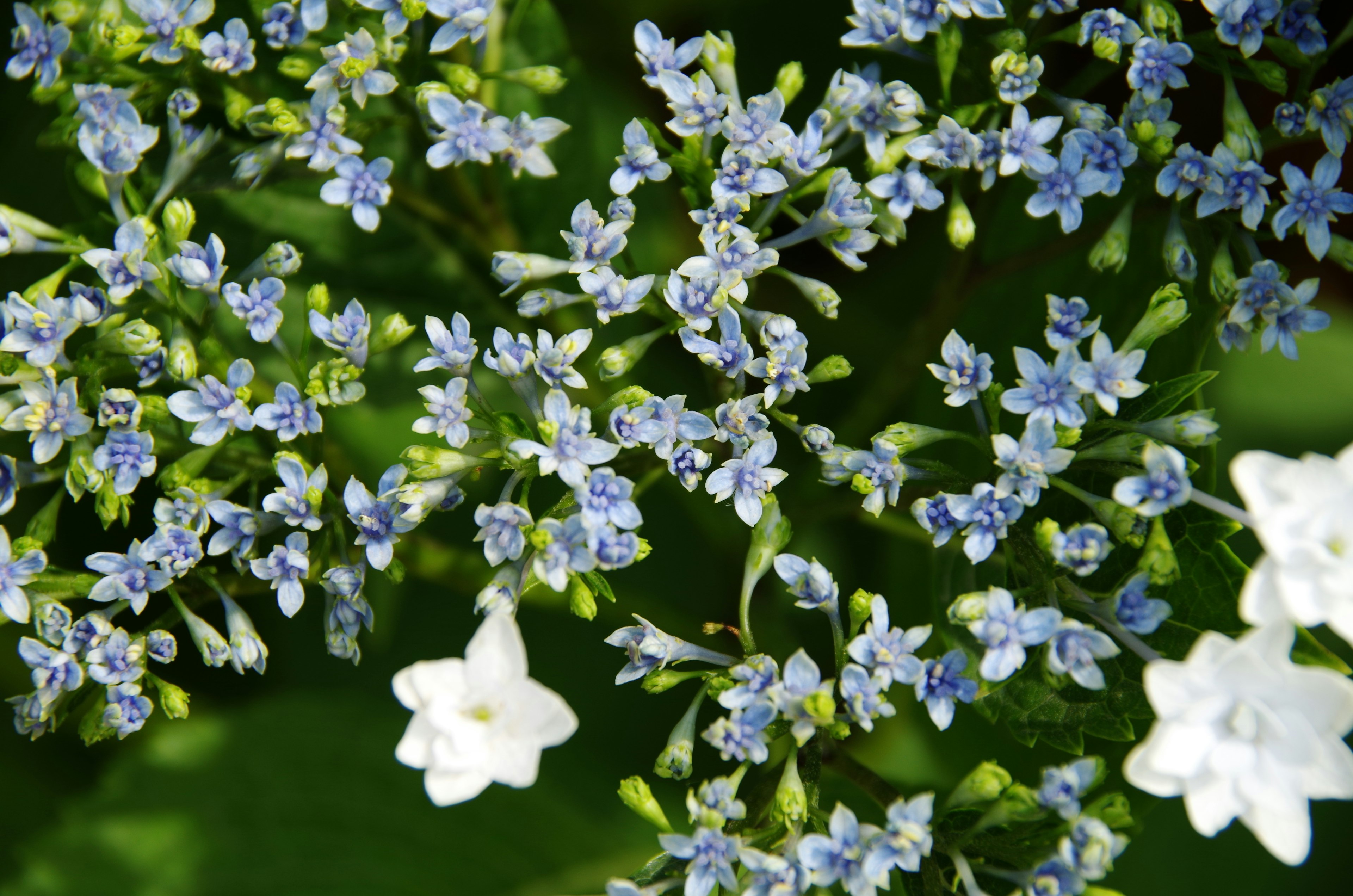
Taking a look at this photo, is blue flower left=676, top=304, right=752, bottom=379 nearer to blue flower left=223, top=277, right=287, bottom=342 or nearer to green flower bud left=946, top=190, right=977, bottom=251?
green flower bud left=946, top=190, right=977, bottom=251

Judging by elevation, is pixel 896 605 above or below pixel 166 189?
below

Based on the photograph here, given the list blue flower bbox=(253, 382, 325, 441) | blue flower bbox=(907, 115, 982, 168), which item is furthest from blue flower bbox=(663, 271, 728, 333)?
blue flower bbox=(253, 382, 325, 441)

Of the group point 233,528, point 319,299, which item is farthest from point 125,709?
point 319,299

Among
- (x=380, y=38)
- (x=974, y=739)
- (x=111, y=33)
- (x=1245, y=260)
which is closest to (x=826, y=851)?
(x=974, y=739)

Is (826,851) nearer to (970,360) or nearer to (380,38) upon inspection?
(970,360)

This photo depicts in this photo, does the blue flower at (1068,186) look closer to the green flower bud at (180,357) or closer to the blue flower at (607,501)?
the blue flower at (607,501)

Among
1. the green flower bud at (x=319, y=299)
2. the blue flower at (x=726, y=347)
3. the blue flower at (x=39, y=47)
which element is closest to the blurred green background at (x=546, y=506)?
the blue flower at (x=39, y=47)
